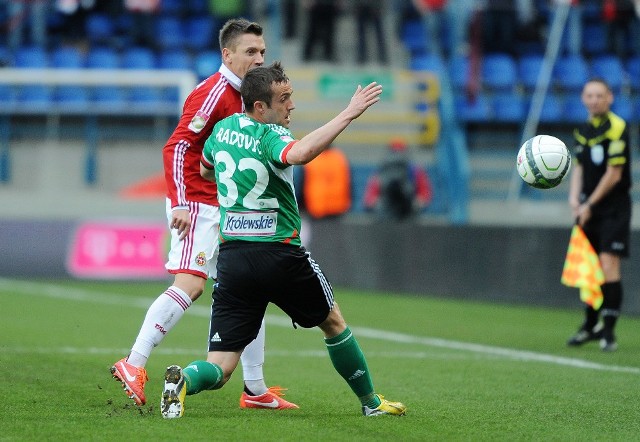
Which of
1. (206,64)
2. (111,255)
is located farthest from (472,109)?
(111,255)

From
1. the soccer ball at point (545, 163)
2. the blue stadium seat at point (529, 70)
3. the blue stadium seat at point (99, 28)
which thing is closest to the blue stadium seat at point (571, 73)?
the blue stadium seat at point (529, 70)

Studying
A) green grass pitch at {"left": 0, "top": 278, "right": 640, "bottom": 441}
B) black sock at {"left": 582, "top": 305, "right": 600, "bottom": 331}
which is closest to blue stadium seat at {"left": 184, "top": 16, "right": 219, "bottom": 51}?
green grass pitch at {"left": 0, "top": 278, "right": 640, "bottom": 441}

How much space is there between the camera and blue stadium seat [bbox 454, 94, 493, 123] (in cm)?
2164

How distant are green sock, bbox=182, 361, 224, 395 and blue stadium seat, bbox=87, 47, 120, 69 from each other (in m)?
16.1

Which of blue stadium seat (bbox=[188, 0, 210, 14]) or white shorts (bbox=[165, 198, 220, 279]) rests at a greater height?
blue stadium seat (bbox=[188, 0, 210, 14])

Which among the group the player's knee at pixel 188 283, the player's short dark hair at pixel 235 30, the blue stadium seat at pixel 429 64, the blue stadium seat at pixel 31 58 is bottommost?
the player's knee at pixel 188 283

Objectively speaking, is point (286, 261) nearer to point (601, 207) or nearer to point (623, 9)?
point (601, 207)

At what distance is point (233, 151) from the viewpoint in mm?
6094

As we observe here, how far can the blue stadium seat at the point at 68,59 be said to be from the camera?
70.2ft

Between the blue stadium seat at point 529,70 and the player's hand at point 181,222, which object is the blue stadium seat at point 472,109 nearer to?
the blue stadium seat at point 529,70

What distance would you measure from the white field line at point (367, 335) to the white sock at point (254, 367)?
9.11 feet

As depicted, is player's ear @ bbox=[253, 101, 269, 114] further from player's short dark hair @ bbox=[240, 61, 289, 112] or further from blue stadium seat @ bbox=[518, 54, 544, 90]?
blue stadium seat @ bbox=[518, 54, 544, 90]

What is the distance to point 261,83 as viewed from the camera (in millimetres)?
6031

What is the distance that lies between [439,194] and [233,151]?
50.2ft
